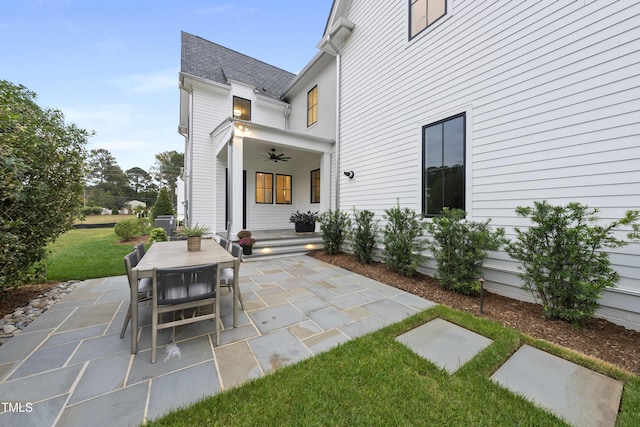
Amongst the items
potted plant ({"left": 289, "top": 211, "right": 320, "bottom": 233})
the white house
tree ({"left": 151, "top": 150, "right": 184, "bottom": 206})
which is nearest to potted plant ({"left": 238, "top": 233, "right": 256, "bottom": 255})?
the white house

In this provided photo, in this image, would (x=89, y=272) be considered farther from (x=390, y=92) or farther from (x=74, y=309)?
(x=390, y=92)

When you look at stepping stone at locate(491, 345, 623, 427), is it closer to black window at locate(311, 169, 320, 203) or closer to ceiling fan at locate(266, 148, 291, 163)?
black window at locate(311, 169, 320, 203)

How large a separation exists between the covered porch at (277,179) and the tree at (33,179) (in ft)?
10.9

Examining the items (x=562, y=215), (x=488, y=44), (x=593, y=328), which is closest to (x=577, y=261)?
(x=562, y=215)

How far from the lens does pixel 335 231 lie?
6.14 metres

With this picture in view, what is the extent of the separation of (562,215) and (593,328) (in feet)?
4.23

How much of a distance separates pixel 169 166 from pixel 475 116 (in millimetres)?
42260

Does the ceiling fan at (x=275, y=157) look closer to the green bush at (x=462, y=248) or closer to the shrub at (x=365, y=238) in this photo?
the shrub at (x=365, y=238)

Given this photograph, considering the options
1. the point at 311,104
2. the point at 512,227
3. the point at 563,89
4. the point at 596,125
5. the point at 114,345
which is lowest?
the point at 114,345

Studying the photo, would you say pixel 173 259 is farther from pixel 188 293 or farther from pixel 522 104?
pixel 522 104

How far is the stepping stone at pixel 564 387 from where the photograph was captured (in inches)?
60.2

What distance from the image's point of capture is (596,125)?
2.69m

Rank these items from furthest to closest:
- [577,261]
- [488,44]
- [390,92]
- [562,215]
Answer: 1. [390,92]
2. [488,44]
3. [562,215]
4. [577,261]

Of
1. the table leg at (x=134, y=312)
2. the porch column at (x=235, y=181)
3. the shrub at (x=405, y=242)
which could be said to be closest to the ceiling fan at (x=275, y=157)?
the porch column at (x=235, y=181)
